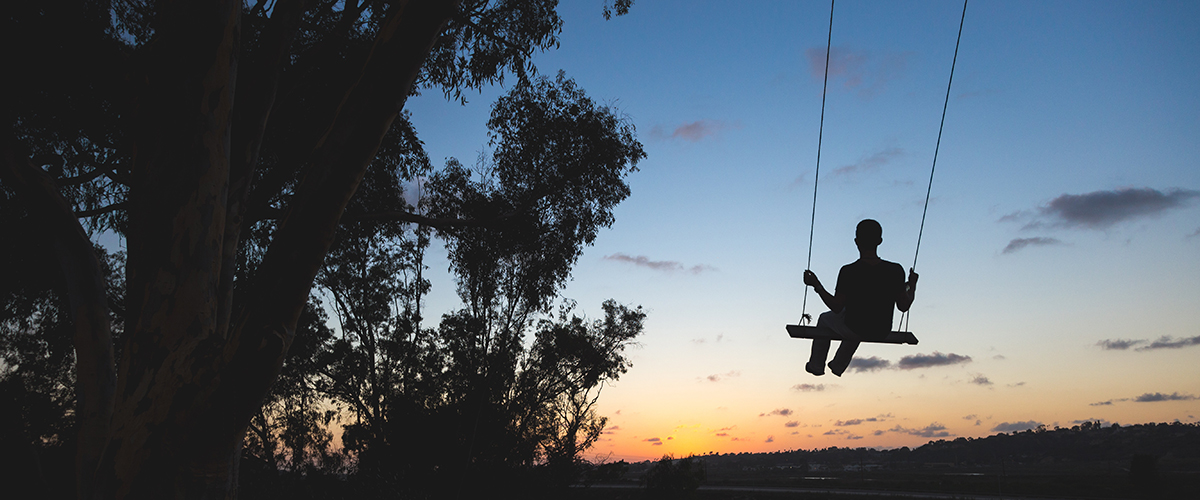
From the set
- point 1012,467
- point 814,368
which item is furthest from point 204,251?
point 1012,467

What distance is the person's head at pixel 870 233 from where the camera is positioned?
209 inches

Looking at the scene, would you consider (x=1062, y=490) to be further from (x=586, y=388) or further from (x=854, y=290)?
(x=854, y=290)

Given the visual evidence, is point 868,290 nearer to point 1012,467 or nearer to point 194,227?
point 194,227

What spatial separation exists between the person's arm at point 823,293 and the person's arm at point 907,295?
0.45 meters

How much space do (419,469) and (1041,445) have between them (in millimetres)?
150386

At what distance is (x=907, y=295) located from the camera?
537 cm

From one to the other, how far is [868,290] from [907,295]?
328 mm

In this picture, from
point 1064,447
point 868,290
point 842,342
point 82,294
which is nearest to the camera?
point 82,294

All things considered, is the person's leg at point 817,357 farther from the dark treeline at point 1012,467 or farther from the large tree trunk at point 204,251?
the dark treeline at point 1012,467

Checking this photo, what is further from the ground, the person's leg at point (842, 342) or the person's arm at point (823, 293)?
the person's arm at point (823, 293)

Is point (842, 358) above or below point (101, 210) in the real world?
below

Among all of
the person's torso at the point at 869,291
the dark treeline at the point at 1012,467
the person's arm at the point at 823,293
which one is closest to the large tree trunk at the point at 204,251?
the person's arm at the point at 823,293

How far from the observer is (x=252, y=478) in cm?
1257

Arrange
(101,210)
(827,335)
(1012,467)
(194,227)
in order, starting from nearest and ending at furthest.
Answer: (194,227)
(827,335)
(101,210)
(1012,467)
